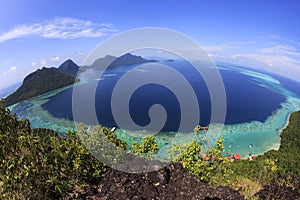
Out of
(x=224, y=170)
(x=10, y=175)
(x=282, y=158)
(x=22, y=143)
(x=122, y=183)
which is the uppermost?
(x=22, y=143)

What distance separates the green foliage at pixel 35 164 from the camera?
13.6ft

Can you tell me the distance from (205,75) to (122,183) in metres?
3.90

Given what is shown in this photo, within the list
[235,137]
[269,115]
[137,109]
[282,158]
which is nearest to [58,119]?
[137,109]

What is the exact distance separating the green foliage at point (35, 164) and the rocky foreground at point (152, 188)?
1.46 feet

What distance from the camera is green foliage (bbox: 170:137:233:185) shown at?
641 cm

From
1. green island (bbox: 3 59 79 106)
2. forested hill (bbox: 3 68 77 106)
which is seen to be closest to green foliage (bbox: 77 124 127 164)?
forested hill (bbox: 3 68 77 106)

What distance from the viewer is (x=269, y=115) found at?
7369 centimetres

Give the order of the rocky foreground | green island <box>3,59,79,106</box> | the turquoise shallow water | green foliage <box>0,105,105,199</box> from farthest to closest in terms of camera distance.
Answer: green island <box>3,59,79,106</box> → the turquoise shallow water → the rocky foreground → green foliage <box>0,105,105,199</box>

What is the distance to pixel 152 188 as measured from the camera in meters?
4.90

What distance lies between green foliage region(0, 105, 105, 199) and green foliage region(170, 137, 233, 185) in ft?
8.96

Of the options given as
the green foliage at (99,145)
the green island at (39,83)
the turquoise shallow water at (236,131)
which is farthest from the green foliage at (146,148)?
the green island at (39,83)

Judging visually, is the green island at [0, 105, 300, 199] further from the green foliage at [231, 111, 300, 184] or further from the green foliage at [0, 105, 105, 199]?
the green foliage at [231, 111, 300, 184]

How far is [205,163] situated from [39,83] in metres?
111

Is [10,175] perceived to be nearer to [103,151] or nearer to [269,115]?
[103,151]
